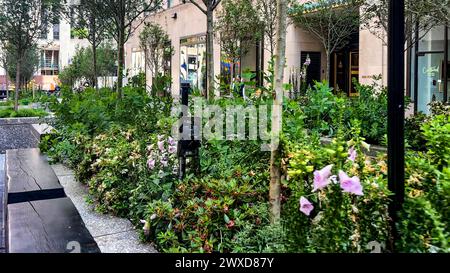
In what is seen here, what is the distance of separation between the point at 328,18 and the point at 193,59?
1635 cm

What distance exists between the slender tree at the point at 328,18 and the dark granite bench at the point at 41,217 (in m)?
13.5

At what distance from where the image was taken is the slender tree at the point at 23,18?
19906mm

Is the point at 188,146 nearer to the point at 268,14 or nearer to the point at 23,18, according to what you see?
the point at 268,14

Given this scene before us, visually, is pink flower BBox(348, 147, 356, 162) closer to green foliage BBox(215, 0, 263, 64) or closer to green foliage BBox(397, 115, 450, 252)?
green foliage BBox(397, 115, 450, 252)

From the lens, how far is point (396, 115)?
86.8 inches

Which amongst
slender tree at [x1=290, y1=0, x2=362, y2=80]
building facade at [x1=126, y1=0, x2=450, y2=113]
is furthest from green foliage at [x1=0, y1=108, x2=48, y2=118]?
slender tree at [x1=290, y1=0, x2=362, y2=80]

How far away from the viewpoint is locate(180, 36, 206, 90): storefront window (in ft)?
102

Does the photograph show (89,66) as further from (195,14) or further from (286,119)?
(286,119)

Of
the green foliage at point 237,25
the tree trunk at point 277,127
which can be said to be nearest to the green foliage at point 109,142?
the tree trunk at point 277,127

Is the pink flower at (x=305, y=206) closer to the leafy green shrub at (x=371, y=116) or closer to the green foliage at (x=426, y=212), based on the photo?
the green foliage at (x=426, y=212)

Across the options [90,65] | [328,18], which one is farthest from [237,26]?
[90,65]

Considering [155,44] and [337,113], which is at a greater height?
[155,44]

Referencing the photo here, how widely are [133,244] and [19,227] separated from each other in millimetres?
1019
